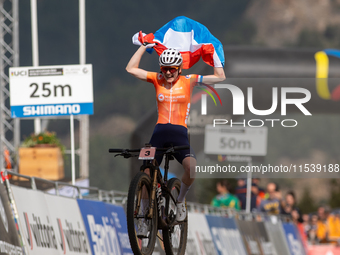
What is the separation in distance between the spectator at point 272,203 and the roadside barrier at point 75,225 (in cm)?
319

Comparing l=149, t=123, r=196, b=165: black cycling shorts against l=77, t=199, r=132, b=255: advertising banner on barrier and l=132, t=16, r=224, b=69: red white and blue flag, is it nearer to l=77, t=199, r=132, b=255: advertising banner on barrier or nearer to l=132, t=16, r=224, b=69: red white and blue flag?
l=132, t=16, r=224, b=69: red white and blue flag

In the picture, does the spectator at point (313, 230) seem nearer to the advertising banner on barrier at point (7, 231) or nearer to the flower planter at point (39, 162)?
the flower planter at point (39, 162)

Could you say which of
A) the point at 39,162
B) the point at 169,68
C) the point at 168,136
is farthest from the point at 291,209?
the point at 169,68

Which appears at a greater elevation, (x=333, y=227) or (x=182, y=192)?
(x=182, y=192)

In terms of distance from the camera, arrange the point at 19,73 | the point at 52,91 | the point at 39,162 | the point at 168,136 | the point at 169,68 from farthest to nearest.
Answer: the point at 39,162 < the point at 19,73 < the point at 52,91 < the point at 168,136 < the point at 169,68

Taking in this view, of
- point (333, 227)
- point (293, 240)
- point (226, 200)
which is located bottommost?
point (333, 227)

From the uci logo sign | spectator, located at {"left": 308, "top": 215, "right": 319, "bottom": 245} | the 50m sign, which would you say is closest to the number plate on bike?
the 50m sign

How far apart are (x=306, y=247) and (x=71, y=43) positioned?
112 m

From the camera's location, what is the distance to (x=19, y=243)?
22.4ft

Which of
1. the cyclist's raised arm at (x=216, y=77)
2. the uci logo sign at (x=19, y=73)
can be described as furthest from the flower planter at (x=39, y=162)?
the cyclist's raised arm at (x=216, y=77)

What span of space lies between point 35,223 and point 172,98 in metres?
2.05

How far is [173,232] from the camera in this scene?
755 cm

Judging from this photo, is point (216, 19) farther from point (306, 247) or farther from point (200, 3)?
point (306, 247)

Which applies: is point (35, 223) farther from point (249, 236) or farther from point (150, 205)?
point (249, 236)
